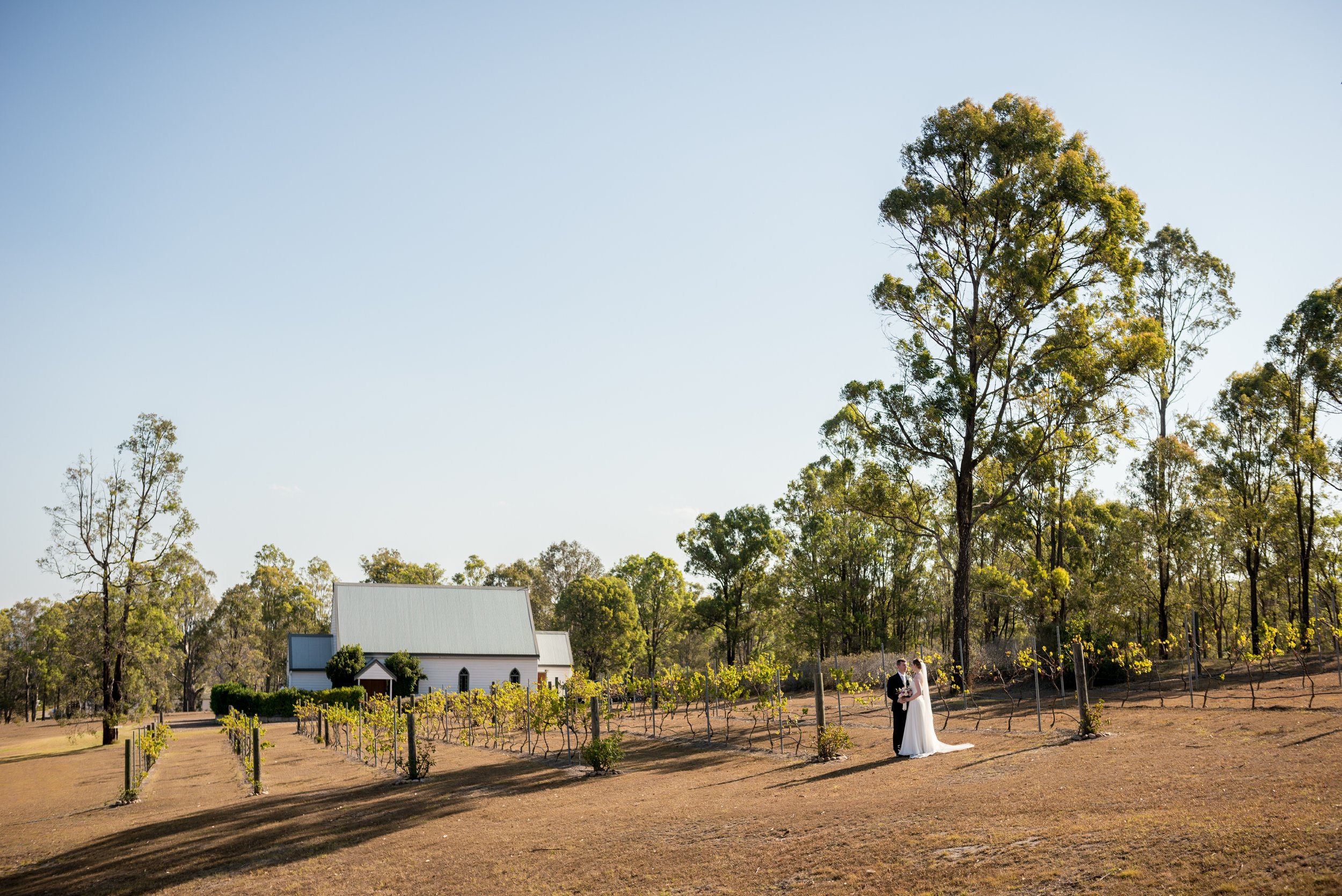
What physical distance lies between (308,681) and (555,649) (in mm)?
17200

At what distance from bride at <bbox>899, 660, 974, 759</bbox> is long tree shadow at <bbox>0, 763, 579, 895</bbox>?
6603 mm

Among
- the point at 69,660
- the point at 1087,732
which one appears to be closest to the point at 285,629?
the point at 69,660

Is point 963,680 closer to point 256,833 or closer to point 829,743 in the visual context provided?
point 829,743

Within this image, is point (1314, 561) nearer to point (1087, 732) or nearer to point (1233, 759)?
point (1087, 732)

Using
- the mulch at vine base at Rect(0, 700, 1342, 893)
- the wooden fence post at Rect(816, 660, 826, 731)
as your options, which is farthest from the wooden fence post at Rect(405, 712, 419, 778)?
the wooden fence post at Rect(816, 660, 826, 731)

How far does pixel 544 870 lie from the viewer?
10992mm

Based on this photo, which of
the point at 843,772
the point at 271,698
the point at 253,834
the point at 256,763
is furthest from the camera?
the point at 271,698

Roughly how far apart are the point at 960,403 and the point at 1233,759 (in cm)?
1822

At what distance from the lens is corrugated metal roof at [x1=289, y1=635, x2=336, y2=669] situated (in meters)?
59.5

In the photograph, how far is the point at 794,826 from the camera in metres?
11.3

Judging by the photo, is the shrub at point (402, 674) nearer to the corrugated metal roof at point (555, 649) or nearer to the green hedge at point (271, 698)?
the green hedge at point (271, 698)

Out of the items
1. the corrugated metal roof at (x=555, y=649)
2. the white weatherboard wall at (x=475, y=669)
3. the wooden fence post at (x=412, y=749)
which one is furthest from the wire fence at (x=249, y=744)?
the corrugated metal roof at (x=555, y=649)

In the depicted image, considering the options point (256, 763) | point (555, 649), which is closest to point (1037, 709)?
point (256, 763)

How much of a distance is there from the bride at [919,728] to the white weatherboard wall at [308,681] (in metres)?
50.1
